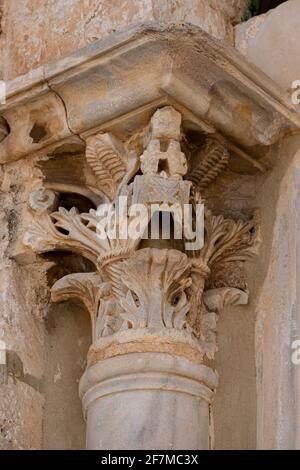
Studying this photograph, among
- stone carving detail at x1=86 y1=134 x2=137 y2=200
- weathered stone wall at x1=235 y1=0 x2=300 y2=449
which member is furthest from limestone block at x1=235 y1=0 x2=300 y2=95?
stone carving detail at x1=86 y1=134 x2=137 y2=200

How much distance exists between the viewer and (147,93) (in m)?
5.54

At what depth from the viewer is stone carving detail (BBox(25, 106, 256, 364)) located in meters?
5.47

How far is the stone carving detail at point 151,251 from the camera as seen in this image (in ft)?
17.9

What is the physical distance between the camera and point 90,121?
5621mm

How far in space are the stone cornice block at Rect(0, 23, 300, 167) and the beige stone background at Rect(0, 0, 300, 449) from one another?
0.09 m

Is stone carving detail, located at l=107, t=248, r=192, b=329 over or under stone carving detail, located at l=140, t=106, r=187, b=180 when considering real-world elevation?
under

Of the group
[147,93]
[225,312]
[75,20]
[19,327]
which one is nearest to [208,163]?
[147,93]

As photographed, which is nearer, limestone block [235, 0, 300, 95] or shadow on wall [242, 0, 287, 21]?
limestone block [235, 0, 300, 95]

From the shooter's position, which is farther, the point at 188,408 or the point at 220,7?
the point at 220,7

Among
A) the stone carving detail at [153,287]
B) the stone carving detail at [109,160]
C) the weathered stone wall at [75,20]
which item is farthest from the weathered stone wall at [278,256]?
the stone carving detail at [109,160]

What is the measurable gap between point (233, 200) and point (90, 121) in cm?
49

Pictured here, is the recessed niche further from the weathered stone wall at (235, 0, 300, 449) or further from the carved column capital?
the weathered stone wall at (235, 0, 300, 449)
